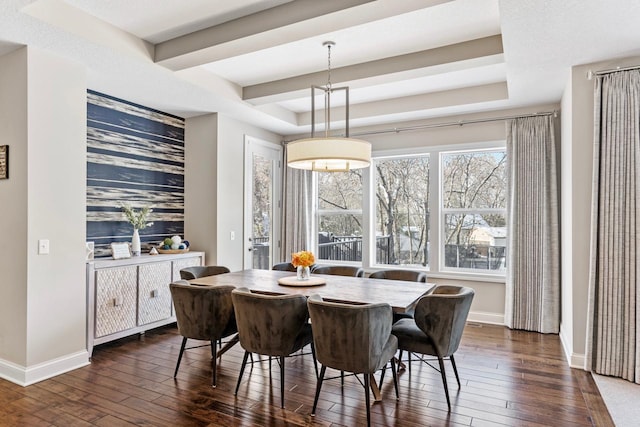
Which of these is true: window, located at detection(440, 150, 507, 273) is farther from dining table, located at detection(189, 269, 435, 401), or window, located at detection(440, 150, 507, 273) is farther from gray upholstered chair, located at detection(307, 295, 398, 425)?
gray upholstered chair, located at detection(307, 295, 398, 425)

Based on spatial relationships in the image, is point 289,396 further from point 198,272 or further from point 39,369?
point 39,369

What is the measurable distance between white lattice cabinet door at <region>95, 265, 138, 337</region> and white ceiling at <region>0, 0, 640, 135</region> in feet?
6.16

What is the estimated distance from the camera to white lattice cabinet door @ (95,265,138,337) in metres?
3.73

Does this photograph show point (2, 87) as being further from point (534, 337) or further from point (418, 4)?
point (534, 337)

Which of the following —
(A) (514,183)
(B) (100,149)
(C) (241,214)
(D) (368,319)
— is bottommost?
(D) (368,319)

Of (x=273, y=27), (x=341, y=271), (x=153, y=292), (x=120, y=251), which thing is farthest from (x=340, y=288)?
(x=120, y=251)

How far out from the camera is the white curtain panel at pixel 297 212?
6.02 m

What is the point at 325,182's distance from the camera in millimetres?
6203

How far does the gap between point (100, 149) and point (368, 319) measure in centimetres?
347

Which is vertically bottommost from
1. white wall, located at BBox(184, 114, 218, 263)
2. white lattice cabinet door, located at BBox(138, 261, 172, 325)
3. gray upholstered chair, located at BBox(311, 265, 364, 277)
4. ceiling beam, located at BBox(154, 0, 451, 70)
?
white lattice cabinet door, located at BBox(138, 261, 172, 325)

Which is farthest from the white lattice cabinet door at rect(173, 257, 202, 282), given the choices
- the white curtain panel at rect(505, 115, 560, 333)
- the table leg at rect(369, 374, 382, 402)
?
the white curtain panel at rect(505, 115, 560, 333)

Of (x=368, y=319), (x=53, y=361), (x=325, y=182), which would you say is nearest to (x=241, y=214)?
(x=325, y=182)

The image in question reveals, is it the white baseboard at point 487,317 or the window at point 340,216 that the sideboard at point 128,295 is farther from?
the white baseboard at point 487,317

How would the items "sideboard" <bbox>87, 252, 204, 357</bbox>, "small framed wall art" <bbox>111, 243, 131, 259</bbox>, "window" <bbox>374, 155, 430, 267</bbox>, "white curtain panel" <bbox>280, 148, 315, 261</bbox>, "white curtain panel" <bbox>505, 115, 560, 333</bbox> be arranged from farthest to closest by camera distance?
1. "white curtain panel" <bbox>280, 148, 315, 261</bbox>
2. "window" <bbox>374, 155, 430, 267</bbox>
3. "white curtain panel" <bbox>505, 115, 560, 333</bbox>
4. "small framed wall art" <bbox>111, 243, 131, 259</bbox>
5. "sideboard" <bbox>87, 252, 204, 357</bbox>
